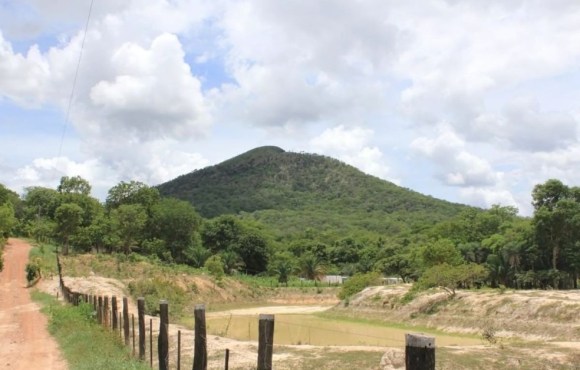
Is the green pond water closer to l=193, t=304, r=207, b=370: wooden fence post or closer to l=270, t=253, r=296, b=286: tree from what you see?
l=193, t=304, r=207, b=370: wooden fence post

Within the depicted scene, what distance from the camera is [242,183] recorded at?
642ft

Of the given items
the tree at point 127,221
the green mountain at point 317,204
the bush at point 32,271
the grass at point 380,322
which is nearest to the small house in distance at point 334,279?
the tree at point 127,221

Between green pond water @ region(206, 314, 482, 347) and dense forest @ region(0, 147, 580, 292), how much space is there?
9013 mm

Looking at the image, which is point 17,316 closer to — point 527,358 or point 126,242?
point 527,358

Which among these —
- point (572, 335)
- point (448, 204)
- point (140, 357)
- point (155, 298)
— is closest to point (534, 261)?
point (572, 335)

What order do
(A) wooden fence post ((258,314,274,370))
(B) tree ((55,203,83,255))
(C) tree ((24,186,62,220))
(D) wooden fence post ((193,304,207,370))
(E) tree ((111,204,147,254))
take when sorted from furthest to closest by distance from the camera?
(C) tree ((24,186,62,220)) → (E) tree ((111,204,147,254)) → (B) tree ((55,203,83,255)) → (D) wooden fence post ((193,304,207,370)) → (A) wooden fence post ((258,314,274,370))

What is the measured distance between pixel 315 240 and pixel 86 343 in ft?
327

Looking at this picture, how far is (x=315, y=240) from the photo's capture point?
389ft

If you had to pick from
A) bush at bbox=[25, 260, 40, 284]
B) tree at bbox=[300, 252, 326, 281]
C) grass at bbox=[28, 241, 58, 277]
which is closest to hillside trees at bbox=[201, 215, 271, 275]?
tree at bbox=[300, 252, 326, 281]

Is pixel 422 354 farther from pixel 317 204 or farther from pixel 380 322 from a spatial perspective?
pixel 317 204

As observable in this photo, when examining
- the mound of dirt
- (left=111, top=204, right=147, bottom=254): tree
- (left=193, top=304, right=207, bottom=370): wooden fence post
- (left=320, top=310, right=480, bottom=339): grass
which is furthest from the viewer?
(left=111, top=204, right=147, bottom=254): tree

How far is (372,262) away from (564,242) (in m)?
41.2

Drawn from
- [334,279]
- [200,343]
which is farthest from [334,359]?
[334,279]

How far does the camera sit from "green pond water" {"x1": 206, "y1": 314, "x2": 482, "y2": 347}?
33625 millimetres
